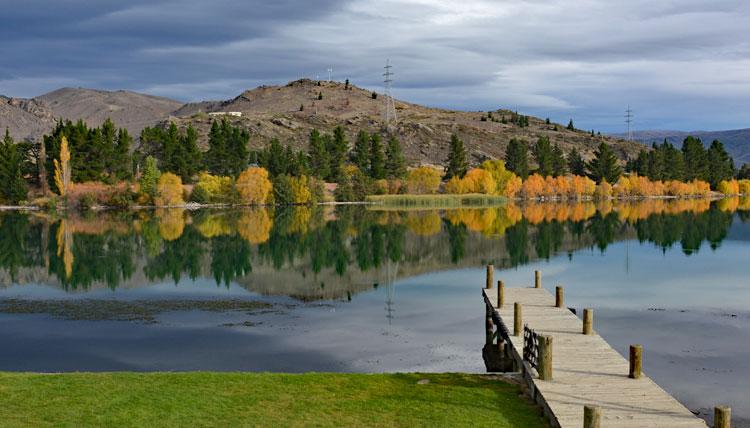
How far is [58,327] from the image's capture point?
38500mm

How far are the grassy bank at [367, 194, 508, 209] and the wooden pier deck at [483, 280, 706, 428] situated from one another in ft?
473

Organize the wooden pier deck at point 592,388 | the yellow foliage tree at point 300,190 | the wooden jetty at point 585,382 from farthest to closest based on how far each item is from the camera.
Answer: the yellow foliage tree at point 300,190
the wooden pier deck at point 592,388
the wooden jetty at point 585,382

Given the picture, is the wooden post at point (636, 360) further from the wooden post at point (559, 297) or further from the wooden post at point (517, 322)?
the wooden post at point (559, 297)

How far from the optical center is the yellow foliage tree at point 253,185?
168 meters

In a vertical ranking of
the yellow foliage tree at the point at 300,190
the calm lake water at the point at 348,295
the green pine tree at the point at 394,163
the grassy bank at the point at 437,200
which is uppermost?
the green pine tree at the point at 394,163

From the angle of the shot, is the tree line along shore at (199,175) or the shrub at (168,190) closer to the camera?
the tree line along shore at (199,175)

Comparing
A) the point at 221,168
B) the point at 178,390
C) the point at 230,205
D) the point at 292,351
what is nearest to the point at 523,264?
the point at 292,351

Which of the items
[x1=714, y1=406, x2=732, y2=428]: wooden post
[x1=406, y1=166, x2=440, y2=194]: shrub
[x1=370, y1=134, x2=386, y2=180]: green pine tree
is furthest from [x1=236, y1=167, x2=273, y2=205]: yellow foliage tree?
[x1=714, y1=406, x2=732, y2=428]: wooden post

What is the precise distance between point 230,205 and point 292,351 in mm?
138357

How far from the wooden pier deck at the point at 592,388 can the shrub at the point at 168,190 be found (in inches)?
5333

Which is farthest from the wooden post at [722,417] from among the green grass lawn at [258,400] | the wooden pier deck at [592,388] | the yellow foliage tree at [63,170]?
the yellow foliage tree at [63,170]

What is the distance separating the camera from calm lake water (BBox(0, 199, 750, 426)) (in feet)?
103

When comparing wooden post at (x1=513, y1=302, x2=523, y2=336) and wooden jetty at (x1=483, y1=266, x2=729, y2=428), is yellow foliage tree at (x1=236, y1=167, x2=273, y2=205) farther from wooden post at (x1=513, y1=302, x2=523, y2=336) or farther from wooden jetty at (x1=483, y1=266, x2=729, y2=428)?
wooden post at (x1=513, y1=302, x2=523, y2=336)

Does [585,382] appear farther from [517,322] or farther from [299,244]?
[299,244]
